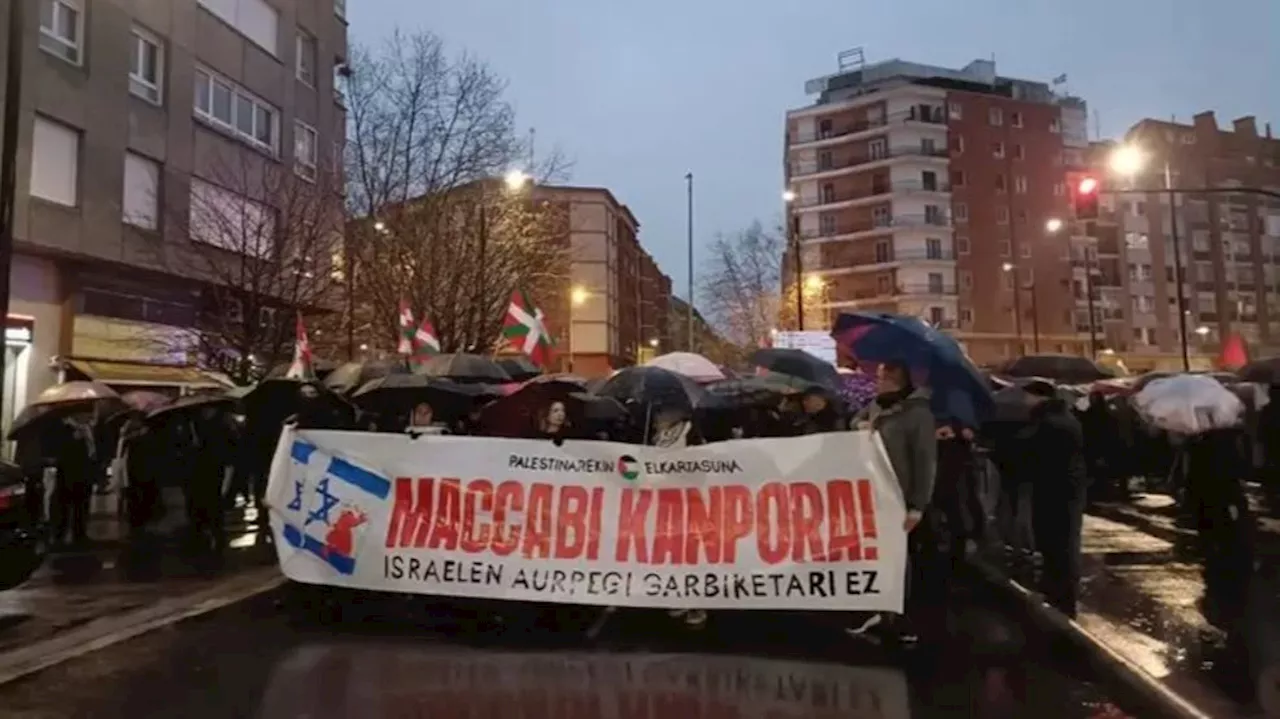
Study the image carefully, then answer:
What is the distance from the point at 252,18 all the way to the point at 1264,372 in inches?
1064

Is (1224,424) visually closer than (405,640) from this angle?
No

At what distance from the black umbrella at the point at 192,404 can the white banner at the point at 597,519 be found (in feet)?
15.2

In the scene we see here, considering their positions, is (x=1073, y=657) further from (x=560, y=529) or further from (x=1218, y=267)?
(x=1218, y=267)

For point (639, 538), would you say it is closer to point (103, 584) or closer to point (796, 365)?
point (796, 365)

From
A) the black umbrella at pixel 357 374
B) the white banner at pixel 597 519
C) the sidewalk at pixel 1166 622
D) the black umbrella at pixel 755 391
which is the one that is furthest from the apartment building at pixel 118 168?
the sidewalk at pixel 1166 622

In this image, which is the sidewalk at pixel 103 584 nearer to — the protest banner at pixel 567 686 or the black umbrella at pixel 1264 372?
the protest banner at pixel 567 686

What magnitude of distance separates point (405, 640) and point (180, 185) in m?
21.3

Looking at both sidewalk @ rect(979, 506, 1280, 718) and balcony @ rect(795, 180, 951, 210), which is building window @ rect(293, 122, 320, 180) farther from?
balcony @ rect(795, 180, 951, 210)

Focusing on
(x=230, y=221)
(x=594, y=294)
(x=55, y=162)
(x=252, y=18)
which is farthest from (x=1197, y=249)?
(x=55, y=162)

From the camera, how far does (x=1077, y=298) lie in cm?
8244

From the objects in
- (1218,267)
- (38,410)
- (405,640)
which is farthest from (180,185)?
(1218,267)

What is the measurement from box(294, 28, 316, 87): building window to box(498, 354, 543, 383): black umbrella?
18646 millimetres

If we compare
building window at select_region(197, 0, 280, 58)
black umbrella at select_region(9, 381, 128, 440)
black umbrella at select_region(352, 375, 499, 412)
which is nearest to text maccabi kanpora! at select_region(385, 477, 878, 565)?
black umbrella at select_region(352, 375, 499, 412)

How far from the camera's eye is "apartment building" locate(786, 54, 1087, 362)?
77625mm
